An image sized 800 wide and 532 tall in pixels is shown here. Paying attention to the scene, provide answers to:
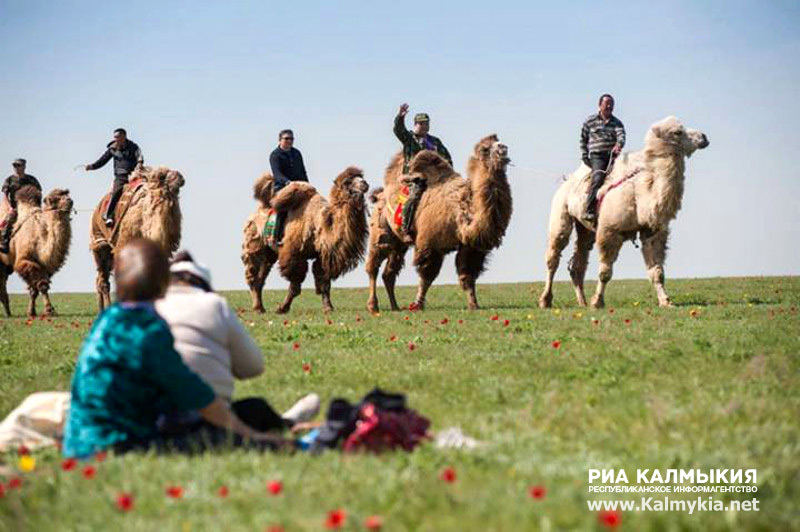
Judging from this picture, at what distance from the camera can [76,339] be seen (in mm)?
15375

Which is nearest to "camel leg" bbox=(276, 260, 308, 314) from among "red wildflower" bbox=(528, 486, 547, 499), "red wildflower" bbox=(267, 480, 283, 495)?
"red wildflower" bbox=(267, 480, 283, 495)

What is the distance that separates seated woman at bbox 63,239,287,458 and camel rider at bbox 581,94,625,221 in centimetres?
1476

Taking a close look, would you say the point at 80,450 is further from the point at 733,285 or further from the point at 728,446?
the point at 733,285

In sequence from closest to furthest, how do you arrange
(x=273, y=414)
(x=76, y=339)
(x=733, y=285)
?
(x=273, y=414) → (x=76, y=339) → (x=733, y=285)

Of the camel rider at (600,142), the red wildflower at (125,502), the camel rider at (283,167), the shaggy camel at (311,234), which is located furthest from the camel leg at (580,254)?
the red wildflower at (125,502)

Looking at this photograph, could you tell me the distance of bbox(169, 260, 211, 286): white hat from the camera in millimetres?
6727

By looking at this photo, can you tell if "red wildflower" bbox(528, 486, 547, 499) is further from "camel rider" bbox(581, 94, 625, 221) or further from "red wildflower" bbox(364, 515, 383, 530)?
"camel rider" bbox(581, 94, 625, 221)

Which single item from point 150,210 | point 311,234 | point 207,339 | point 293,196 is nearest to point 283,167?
point 293,196

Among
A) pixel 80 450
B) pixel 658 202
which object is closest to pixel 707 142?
pixel 658 202

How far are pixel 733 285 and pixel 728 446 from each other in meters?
23.4

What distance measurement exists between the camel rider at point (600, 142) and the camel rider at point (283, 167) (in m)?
6.09

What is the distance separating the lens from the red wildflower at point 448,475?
5.11m

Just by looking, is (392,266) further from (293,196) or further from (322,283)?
(293,196)

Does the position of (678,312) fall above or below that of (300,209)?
below
